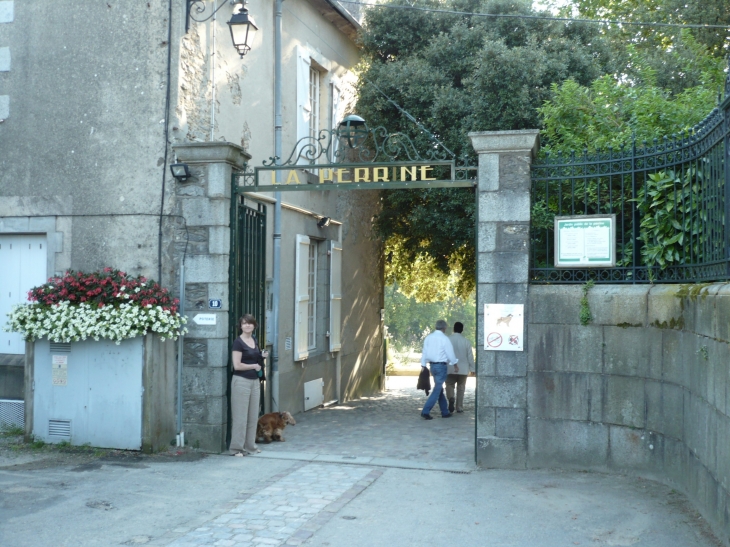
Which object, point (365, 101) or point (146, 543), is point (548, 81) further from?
point (146, 543)

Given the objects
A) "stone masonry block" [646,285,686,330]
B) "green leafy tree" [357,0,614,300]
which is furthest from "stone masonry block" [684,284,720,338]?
"green leafy tree" [357,0,614,300]

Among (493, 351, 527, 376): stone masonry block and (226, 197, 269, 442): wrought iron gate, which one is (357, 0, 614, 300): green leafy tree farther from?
(493, 351, 527, 376): stone masonry block

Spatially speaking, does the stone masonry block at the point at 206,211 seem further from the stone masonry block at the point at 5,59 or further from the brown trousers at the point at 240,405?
the stone masonry block at the point at 5,59

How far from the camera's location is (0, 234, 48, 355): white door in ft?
30.0

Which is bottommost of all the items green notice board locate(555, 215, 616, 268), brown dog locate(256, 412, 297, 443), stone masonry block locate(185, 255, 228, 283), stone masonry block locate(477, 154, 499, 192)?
brown dog locate(256, 412, 297, 443)

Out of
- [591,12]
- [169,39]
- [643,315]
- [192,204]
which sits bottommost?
[643,315]

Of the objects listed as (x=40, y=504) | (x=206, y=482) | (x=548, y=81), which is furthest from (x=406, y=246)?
(x=40, y=504)

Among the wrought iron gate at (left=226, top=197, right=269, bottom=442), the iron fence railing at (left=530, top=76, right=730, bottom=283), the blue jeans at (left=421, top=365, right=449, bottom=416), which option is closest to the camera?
the iron fence railing at (left=530, top=76, right=730, bottom=283)

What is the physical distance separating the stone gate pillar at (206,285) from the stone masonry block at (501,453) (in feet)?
8.94

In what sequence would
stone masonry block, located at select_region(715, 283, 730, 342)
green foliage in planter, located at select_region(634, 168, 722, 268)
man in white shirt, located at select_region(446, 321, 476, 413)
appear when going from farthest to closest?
1. man in white shirt, located at select_region(446, 321, 476, 413)
2. green foliage in planter, located at select_region(634, 168, 722, 268)
3. stone masonry block, located at select_region(715, 283, 730, 342)

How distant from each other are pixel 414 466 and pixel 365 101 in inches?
289

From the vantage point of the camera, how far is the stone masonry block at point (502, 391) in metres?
7.59

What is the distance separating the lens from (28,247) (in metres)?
9.19

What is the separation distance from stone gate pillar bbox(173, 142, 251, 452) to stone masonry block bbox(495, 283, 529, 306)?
2894 millimetres
